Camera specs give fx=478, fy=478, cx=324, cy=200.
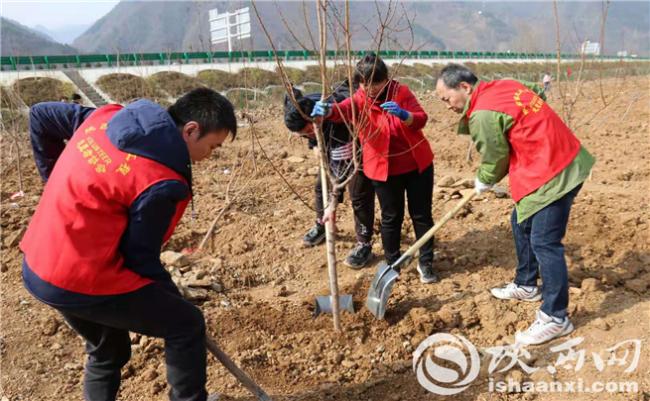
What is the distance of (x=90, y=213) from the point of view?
1.56 m

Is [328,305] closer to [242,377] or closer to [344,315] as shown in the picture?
[344,315]

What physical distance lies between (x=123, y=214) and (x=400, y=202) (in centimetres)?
203

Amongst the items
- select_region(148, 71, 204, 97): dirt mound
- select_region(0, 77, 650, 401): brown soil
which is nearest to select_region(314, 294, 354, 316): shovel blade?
select_region(0, 77, 650, 401): brown soil

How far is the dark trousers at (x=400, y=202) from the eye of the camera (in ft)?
10.4

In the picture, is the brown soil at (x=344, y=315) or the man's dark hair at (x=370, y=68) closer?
the brown soil at (x=344, y=315)

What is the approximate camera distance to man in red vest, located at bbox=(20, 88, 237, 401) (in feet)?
5.05

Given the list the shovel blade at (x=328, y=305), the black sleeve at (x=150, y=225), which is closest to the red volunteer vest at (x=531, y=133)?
the shovel blade at (x=328, y=305)

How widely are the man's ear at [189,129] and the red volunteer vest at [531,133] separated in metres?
1.48

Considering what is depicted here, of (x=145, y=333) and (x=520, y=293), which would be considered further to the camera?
(x=520, y=293)

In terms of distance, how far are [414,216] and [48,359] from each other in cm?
241

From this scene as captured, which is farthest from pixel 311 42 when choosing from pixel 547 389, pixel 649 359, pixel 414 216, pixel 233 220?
pixel 233 220

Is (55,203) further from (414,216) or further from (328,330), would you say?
(414,216)

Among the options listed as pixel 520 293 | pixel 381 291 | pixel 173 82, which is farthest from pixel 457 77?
pixel 173 82

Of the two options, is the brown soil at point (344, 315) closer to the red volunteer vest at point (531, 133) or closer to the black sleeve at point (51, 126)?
the red volunteer vest at point (531, 133)
